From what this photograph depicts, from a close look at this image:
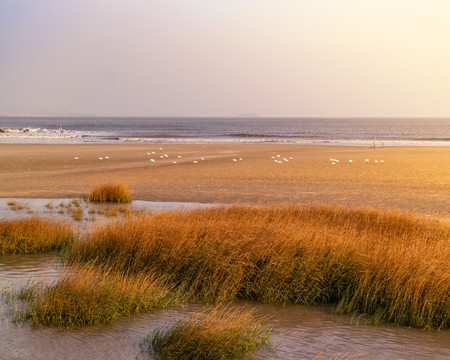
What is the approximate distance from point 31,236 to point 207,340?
634cm

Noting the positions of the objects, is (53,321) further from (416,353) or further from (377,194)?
(377,194)

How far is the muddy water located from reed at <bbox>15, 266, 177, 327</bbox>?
15 centimetres

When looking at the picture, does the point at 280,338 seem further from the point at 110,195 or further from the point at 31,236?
the point at 110,195

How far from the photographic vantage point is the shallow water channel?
6.16m

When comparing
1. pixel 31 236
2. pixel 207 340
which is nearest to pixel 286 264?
pixel 207 340

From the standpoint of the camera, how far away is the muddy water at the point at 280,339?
20.2 feet

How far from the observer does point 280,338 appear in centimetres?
674

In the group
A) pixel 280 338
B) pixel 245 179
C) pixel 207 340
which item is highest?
pixel 207 340

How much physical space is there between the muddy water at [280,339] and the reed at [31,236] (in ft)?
10.4

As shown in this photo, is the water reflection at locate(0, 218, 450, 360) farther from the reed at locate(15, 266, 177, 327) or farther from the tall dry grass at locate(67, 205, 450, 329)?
the tall dry grass at locate(67, 205, 450, 329)

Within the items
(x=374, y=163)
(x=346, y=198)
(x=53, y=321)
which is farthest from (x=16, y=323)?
(x=374, y=163)

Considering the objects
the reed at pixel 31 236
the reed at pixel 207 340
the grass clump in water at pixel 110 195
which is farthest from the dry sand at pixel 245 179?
the reed at pixel 207 340

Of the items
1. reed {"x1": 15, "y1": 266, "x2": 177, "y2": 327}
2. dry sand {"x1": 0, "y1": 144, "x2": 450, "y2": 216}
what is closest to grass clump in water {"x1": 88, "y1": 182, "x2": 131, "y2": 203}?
dry sand {"x1": 0, "y1": 144, "x2": 450, "y2": 216}

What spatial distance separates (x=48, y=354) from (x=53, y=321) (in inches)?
31.1
